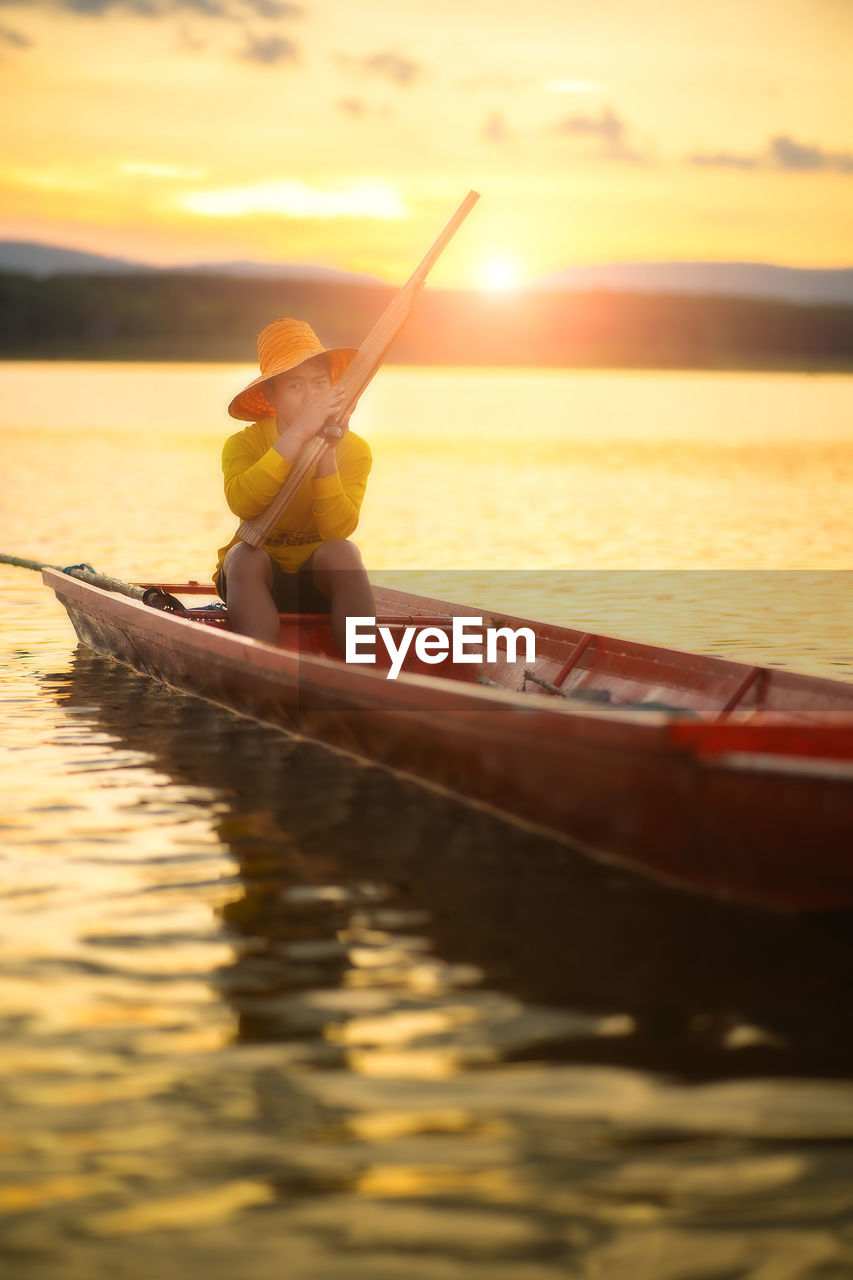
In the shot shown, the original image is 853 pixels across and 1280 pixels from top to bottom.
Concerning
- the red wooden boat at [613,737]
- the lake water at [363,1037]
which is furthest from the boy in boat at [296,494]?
the lake water at [363,1037]

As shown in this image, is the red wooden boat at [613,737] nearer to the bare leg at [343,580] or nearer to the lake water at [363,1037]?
the lake water at [363,1037]

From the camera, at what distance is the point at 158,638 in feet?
27.0

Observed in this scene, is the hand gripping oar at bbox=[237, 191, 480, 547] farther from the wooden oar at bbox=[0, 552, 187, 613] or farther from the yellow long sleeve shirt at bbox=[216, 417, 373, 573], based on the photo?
the wooden oar at bbox=[0, 552, 187, 613]

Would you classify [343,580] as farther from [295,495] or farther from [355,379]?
[355,379]

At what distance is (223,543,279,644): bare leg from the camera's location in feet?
24.0

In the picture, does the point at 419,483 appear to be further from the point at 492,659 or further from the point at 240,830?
the point at 240,830

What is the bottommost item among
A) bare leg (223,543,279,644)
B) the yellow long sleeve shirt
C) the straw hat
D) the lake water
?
the lake water

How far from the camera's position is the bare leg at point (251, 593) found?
7324 mm

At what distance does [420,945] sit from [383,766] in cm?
210

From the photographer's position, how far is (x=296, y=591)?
305 inches

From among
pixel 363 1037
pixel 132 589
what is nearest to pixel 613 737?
pixel 363 1037

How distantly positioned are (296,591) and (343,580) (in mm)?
401

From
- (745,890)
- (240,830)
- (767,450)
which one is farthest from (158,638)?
(767,450)

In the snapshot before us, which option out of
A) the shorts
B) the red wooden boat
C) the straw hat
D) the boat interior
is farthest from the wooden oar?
the straw hat
